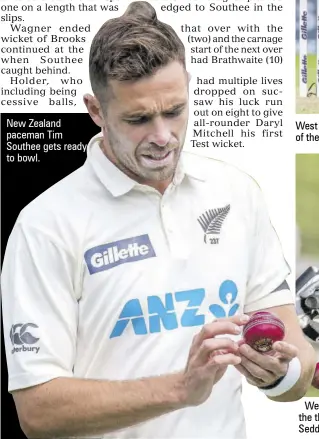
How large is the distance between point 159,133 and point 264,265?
2.32 feet

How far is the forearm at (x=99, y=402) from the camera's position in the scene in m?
3.34

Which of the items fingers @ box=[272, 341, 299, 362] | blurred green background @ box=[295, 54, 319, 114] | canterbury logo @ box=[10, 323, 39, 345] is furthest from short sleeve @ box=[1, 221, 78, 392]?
blurred green background @ box=[295, 54, 319, 114]

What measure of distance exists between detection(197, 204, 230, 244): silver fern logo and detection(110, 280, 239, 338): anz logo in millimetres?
201

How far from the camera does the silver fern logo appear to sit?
146 inches

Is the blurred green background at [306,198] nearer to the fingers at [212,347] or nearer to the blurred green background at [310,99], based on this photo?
the blurred green background at [310,99]

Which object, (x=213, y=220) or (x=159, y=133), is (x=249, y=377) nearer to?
(x=213, y=220)

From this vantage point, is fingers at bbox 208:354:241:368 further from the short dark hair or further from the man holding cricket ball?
the short dark hair

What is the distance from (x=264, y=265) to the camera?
378 cm

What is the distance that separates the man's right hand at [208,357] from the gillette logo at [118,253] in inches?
20.0

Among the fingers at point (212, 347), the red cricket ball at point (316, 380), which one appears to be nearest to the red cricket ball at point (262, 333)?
the fingers at point (212, 347)

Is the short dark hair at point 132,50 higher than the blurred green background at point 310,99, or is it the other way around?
the short dark hair at point 132,50

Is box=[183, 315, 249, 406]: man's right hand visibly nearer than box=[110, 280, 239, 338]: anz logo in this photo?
Yes

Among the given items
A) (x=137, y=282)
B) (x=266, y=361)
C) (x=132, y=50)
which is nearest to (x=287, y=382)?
(x=266, y=361)

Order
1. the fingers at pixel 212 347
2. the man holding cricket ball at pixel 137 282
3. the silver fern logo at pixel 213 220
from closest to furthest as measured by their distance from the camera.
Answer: the fingers at pixel 212 347
the man holding cricket ball at pixel 137 282
the silver fern logo at pixel 213 220
